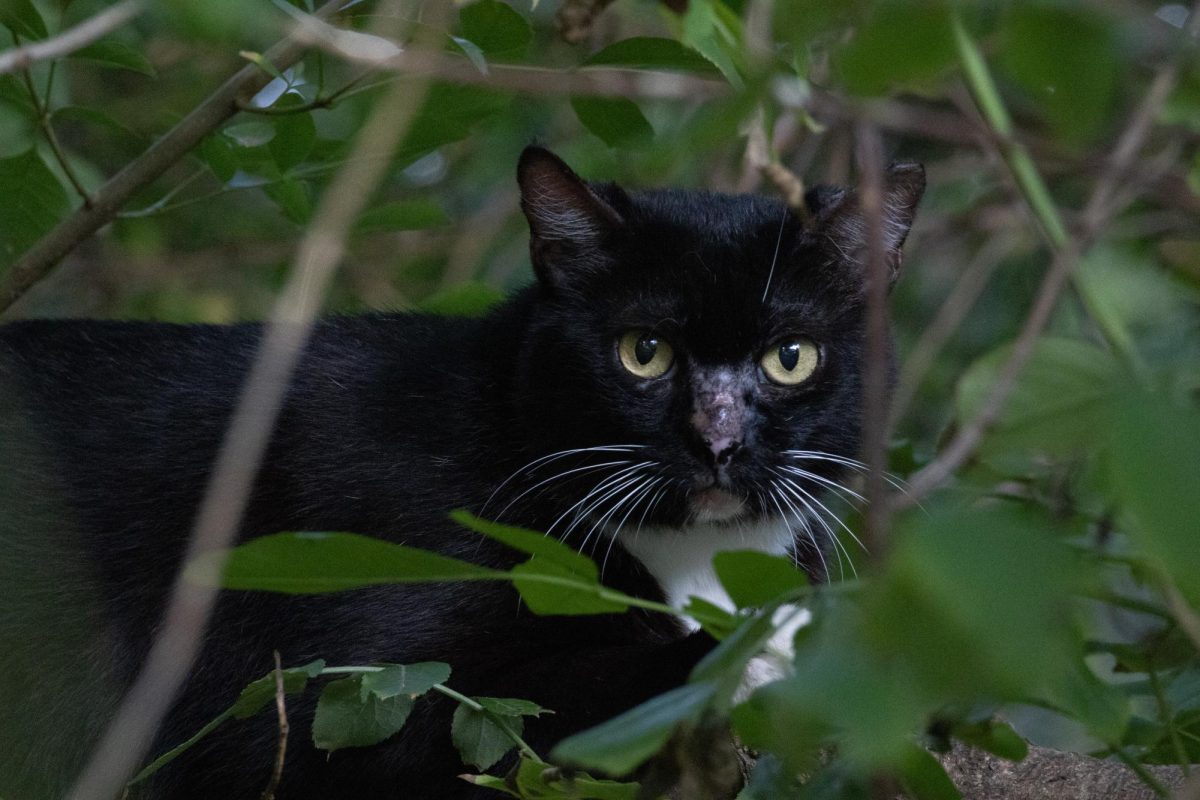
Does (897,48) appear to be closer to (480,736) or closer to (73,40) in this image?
(73,40)

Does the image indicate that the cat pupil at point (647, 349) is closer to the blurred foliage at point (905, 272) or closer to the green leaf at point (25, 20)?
the blurred foliage at point (905, 272)

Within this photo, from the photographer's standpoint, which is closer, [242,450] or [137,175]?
[242,450]

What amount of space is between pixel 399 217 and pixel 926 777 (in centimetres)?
178

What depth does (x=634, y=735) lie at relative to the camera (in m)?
1.03

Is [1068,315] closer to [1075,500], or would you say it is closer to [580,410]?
[1075,500]

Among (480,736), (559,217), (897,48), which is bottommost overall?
(480,736)

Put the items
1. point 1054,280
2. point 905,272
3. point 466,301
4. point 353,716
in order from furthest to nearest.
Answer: point 905,272, point 466,301, point 353,716, point 1054,280

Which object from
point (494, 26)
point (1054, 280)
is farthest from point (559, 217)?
point (1054, 280)

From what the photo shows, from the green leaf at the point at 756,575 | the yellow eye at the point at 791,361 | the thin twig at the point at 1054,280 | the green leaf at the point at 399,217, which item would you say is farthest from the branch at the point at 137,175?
the green leaf at the point at 756,575

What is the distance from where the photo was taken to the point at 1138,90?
3.01 m

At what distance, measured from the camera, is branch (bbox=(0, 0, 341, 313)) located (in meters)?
2.35

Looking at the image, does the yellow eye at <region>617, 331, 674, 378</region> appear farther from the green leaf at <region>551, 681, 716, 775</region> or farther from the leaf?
the green leaf at <region>551, 681, 716, 775</region>

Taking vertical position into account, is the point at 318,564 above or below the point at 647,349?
above

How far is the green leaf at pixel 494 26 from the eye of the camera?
2.24 m
